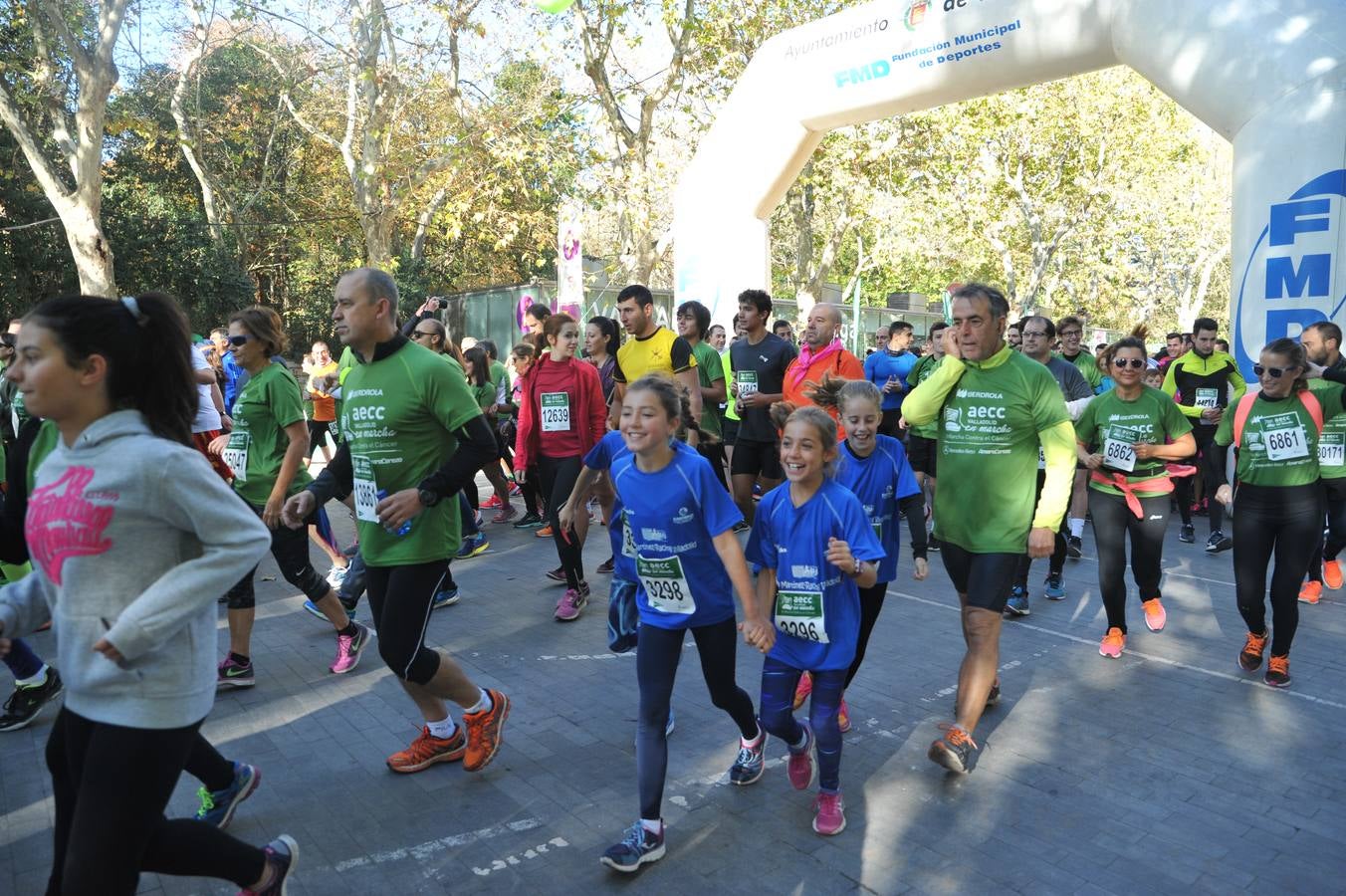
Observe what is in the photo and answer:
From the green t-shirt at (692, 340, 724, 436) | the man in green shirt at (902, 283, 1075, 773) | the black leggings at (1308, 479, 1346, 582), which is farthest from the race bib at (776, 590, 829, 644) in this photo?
the black leggings at (1308, 479, 1346, 582)

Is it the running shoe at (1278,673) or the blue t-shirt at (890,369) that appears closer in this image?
the running shoe at (1278,673)

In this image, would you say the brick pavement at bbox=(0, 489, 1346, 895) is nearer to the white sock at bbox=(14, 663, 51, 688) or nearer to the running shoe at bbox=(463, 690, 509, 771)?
the running shoe at bbox=(463, 690, 509, 771)

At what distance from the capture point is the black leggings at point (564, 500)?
21.5 feet

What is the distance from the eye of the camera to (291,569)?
17.3 ft

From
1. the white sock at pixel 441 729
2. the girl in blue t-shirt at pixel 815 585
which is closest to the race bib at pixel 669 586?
the girl in blue t-shirt at pixel 815 585

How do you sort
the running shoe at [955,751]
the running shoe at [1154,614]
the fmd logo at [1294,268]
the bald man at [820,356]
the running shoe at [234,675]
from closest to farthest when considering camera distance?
the running shoe at [955,751]
the running shoe at [234,675]
the running shoe at [1154,614]
the bald man at [820,356]
the fmd logo at [1294,268]

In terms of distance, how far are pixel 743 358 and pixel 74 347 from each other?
224 inches

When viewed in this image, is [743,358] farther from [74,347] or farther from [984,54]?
→ [74,347]

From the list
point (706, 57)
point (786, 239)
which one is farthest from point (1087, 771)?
point (786, 239)

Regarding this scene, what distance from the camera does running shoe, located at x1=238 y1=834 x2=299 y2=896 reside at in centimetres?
269

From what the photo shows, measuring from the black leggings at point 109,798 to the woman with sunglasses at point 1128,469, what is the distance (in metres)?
4.77

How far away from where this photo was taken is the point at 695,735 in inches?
177

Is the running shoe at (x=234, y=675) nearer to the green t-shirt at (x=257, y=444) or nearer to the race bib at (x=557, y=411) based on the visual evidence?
the green t-shirt at (x=257, y=444)

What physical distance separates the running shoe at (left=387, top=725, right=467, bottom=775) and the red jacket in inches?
115
